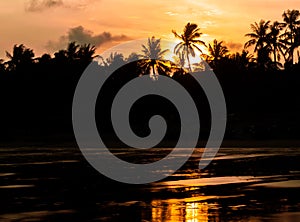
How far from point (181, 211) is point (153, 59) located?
87567 millimetres

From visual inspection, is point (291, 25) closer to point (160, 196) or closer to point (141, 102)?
point (141, 102)

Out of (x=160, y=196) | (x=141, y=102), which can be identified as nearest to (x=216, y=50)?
(x=141, y=102)

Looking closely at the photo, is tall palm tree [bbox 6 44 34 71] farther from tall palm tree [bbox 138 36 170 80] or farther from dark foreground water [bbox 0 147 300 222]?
dark foreground water [bbox 0 147 300 222]

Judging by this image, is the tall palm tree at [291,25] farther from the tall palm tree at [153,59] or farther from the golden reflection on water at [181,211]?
the golden reflection on water at [181,211]

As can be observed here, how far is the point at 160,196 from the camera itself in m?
20.7

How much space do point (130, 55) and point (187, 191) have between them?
3222 inches

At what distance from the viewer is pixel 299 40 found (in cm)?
10275

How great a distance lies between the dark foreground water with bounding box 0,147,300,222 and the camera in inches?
661

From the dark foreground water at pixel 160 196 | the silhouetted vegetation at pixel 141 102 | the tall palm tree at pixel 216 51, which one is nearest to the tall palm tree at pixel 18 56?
the silhouetted vegetation at pixel 141 102

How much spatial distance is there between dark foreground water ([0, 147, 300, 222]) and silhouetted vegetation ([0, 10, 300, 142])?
39828mm

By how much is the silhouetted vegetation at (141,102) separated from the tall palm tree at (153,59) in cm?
16

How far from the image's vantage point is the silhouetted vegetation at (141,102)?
77506mm

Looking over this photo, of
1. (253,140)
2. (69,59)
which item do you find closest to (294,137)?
(253,140)

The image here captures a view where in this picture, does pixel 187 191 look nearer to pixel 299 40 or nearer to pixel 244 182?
pixel 244 182
